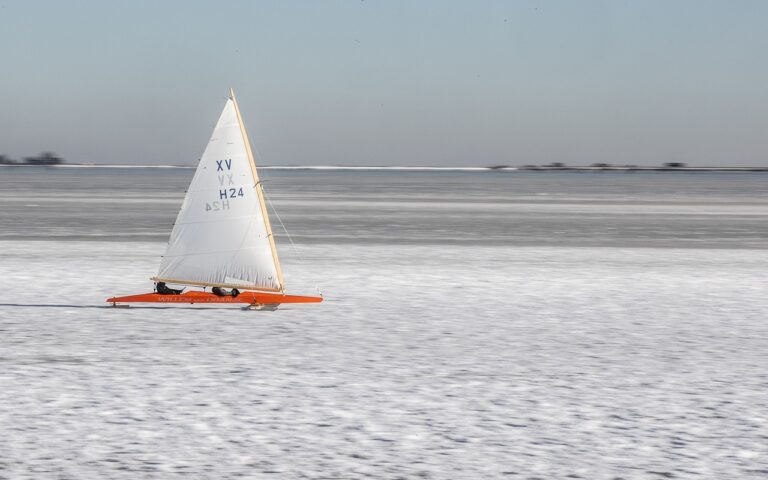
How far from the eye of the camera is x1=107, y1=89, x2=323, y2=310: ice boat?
49.8 feet

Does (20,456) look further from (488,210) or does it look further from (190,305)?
(488,210)

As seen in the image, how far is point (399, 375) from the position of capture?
11391 millimetres

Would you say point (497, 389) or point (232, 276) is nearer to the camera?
point (497, 389)

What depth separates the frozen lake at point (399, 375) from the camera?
326 inches

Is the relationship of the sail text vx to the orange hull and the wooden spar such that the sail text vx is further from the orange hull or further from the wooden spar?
the orange hull

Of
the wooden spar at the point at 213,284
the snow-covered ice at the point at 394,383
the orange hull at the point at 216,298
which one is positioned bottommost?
the snow-covered ice at the point at 394,383

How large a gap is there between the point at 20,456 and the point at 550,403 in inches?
197

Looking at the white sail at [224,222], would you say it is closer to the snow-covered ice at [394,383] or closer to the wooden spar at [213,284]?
the wooden spar at [213,284]

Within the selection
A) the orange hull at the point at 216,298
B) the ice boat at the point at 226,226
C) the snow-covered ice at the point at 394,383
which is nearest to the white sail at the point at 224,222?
the ice boat at the point at 226,226

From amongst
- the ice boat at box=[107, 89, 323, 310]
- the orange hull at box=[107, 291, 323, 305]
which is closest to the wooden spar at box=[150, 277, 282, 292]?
the ice boat at box=[107, 89, 323, 310]

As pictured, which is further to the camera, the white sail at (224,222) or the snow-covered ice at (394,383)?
the white sail at (224,222)

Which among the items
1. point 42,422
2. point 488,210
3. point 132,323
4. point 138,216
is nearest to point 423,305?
point 132,323

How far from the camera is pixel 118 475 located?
774 centimetres

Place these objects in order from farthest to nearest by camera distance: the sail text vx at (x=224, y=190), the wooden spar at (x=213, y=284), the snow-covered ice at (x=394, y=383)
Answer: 1. the wooden spar at (x=213, y=284)
2. the sail text vx at (x=224, y=190)
3. the snow-covered ice at (x=394, y=383)
